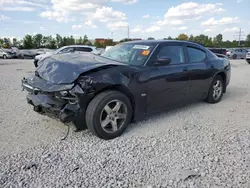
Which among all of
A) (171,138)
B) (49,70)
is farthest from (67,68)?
(171,138)

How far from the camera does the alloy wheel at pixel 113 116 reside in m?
3.35

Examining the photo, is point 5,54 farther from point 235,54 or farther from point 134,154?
point 134,154

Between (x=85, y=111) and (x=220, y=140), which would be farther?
(x=220, y=140)

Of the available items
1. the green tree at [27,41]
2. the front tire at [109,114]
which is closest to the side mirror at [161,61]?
the front tire at [109,114]

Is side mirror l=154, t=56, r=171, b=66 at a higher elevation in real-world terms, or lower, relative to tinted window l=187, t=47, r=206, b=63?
lower

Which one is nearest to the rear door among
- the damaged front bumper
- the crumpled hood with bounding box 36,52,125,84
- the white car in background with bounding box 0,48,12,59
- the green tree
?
the crumpled hood with bounding box 36,52,125,84

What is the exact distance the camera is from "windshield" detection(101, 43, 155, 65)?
12.9 feet

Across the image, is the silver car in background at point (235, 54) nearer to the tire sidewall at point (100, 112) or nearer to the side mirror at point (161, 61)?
the side mirror at point (161, 61)

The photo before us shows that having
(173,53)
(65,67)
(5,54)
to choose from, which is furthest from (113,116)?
(5,54)

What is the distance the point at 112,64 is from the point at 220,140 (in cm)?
201

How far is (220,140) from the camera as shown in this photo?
3463 mm

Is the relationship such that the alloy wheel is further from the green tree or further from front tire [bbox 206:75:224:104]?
the green tree

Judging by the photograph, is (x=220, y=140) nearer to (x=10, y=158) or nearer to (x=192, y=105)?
(x=192, y=105)

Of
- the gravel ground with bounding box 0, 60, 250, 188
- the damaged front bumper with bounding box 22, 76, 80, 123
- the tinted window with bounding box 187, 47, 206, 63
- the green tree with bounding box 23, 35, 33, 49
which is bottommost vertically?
the gravel ground with bounding box 0, 60, 250, 188
